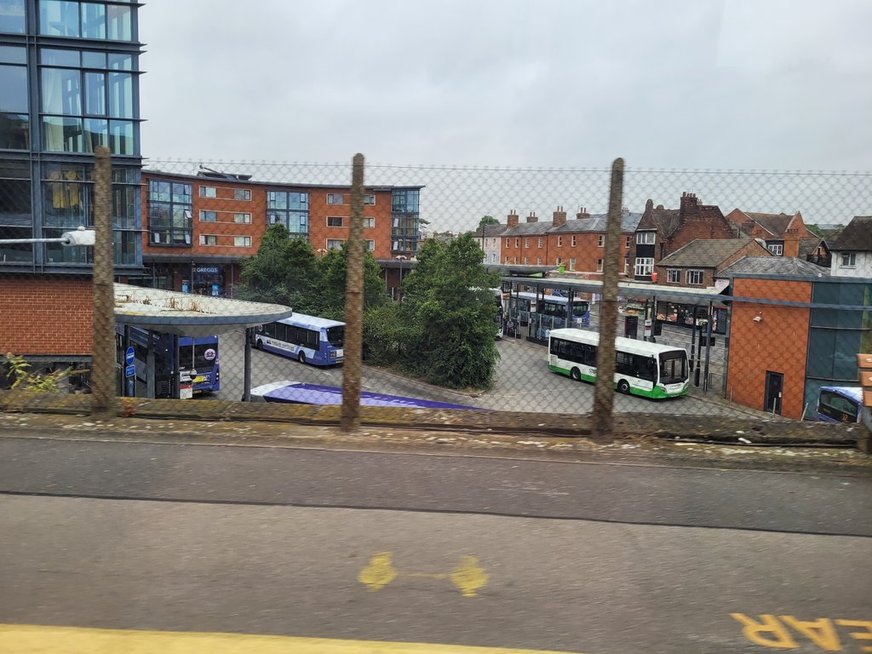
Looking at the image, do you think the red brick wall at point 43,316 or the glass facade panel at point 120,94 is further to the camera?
the glass facade panel at point 120,94

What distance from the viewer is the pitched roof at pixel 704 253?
122ft

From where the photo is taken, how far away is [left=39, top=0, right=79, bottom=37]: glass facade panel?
1806cm

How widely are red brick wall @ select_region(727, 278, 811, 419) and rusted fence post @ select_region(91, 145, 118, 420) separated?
5709 mm

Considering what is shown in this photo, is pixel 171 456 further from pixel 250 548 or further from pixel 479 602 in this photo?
pixel 479 602

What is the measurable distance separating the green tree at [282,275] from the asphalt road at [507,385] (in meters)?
1.61

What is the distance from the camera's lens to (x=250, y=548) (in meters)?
3.15

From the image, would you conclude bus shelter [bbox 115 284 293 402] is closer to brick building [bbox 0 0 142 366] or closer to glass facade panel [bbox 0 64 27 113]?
brick building [bbox 0 0 142 366]

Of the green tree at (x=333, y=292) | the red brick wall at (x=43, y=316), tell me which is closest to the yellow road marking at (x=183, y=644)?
the red brick wall at (x=43, y=316)

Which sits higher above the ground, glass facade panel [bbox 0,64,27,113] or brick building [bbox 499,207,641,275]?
glass facade panel [bbox 0,64,27,113]

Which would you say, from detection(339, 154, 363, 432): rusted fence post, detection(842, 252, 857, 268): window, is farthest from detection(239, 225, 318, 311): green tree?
detection(842, 252, 857, 268): window

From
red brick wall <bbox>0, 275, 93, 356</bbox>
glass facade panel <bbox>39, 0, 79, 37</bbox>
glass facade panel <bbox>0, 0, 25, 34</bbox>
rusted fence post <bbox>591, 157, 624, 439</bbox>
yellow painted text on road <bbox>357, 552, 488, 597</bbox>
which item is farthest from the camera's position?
glass facade panel <bbox>39, 0, 79, 37</bbox>

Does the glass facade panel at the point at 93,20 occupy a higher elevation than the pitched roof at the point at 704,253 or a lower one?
higher

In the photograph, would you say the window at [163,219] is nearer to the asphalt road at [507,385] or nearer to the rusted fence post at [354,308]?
the asphalt road at [507,385]

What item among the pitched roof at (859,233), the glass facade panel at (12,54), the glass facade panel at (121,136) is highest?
the glass facade panel at (12,54)
